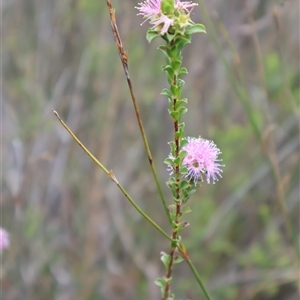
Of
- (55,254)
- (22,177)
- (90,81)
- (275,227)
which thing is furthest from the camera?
(90,81)

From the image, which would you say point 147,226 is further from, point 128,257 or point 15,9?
point 15,9

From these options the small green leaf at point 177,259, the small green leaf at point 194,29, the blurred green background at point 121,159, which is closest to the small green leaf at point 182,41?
the small green leaf at point 194,29

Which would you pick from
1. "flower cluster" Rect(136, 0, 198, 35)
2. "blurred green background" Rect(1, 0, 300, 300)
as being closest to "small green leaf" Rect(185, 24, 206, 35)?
"flower cluster" Rect(136, 0, 198, 35)

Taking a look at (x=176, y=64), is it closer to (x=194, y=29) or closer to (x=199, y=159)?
(x=194, y=29)

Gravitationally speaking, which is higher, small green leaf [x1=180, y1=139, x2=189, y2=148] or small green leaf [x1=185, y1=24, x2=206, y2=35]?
small green leaf [x1=185, y1=24, x2=206, y2=35]

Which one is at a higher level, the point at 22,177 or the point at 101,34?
→ the point at 101,34

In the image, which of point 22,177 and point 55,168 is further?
point 55,168

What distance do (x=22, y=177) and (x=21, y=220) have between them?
0.18 m

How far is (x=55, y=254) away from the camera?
2.23 m

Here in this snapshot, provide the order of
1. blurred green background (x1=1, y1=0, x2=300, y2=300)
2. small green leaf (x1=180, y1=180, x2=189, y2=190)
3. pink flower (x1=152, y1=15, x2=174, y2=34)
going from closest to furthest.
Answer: pink flower (x1=152, y1=15, x2=174, y2=34), small green leaf (x1=180, y1=180, x2=189, y2=190), blurred green background (x1=1, y1=0, x2=300, y2=300)

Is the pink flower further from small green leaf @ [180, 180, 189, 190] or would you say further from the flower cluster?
small green leaf @ [180, 180, 189, 190]

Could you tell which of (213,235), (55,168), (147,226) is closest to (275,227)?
(213,235)

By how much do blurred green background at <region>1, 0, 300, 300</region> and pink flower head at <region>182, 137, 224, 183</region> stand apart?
130 centimetres

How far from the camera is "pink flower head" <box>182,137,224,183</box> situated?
2.60 ft
